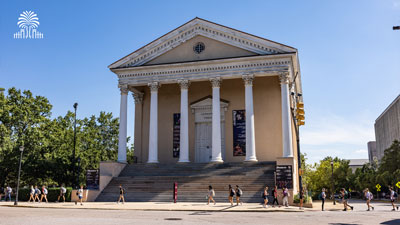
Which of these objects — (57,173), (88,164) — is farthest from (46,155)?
(88,164)

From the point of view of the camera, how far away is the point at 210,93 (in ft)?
127

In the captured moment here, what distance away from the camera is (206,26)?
36000 millimetres

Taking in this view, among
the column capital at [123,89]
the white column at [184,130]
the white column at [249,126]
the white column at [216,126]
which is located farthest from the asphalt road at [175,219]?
the column capital at [123,89]

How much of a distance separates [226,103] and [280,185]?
41.3ft

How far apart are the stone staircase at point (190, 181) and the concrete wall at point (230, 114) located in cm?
442

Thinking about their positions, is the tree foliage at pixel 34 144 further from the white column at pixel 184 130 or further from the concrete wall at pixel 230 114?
the white column at pixel 184 130

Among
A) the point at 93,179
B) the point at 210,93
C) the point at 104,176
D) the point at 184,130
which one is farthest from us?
the point at 210,93

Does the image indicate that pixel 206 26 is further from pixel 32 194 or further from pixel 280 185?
pixel 32 194

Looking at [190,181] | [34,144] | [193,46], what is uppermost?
[193,46]

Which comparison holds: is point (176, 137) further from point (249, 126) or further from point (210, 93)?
point (249, 126)

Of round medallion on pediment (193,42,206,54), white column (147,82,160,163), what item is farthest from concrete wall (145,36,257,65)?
white column (147,82,160,163)

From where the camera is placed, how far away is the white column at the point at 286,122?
31641 mm

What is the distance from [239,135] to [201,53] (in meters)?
8.32

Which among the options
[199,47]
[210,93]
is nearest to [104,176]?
[210,93]
